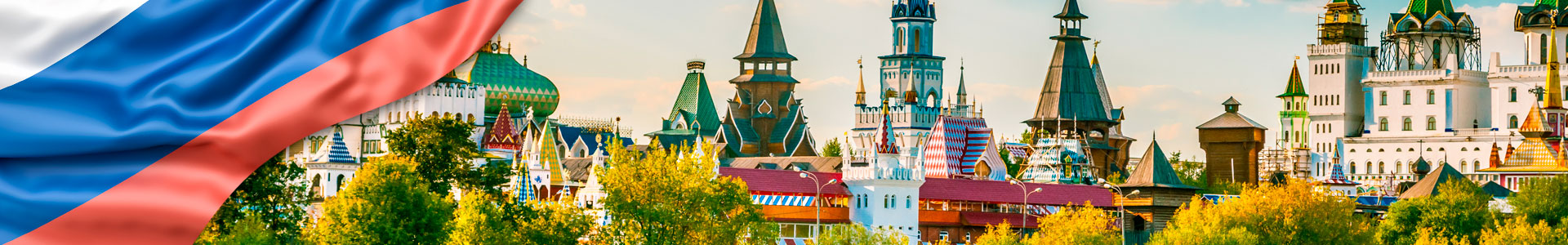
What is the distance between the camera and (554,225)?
45969 mm

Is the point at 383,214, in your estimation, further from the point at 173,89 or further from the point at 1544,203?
the point at 1544,203

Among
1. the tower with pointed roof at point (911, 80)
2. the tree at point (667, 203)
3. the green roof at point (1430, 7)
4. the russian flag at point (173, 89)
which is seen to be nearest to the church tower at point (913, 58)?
the tower with pointed roof at point (911, 80)

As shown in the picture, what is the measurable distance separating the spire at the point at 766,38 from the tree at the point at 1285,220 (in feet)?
194

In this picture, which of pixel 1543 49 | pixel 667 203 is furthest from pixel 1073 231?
pixel 1543 49

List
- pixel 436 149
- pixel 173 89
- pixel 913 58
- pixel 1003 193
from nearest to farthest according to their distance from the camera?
pixel 173 89
pixel 436 149
pixel 1003 193
pixel 913 58

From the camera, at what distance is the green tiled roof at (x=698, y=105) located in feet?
460

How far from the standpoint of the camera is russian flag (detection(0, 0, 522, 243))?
23.5 feet

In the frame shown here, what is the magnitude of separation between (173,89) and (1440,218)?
76595mm

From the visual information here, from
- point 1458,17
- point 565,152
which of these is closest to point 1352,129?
point 1458,17

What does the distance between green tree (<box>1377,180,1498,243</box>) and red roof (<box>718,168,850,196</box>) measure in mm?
18211

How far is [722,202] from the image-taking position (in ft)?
151

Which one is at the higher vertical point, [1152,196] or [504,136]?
[504,136]

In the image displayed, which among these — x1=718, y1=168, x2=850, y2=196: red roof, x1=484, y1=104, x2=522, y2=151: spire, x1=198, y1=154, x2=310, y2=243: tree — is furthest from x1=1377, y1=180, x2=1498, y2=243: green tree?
x1=198, y1=154, x2=310, y2=243: tree

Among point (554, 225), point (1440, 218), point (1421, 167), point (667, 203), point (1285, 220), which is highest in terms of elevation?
point (1421, 167)
